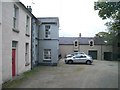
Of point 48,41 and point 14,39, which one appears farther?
point 48,41

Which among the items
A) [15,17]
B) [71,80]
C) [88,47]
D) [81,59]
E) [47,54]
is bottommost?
[71,80]

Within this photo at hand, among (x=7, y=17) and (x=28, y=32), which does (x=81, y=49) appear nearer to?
(x=28, y=32)

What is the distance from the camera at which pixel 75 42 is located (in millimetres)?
66250

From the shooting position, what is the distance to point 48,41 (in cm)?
3403

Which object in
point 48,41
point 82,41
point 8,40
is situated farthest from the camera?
point 82,41

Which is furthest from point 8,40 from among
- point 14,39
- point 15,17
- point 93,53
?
point 93,53

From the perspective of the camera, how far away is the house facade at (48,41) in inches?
1325

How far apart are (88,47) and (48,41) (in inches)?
1258

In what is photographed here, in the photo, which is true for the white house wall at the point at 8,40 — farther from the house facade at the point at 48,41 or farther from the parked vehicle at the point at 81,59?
the parked vehicle at the point at 81,59

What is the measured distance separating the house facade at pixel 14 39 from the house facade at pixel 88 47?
40758mm

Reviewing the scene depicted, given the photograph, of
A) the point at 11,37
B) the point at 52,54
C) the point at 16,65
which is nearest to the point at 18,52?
the point at 16,65

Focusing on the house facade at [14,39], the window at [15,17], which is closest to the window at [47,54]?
the house facade at [14,39]

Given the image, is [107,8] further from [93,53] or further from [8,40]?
[93,53]

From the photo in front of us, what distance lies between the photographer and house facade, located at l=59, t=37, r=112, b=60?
63000mm
